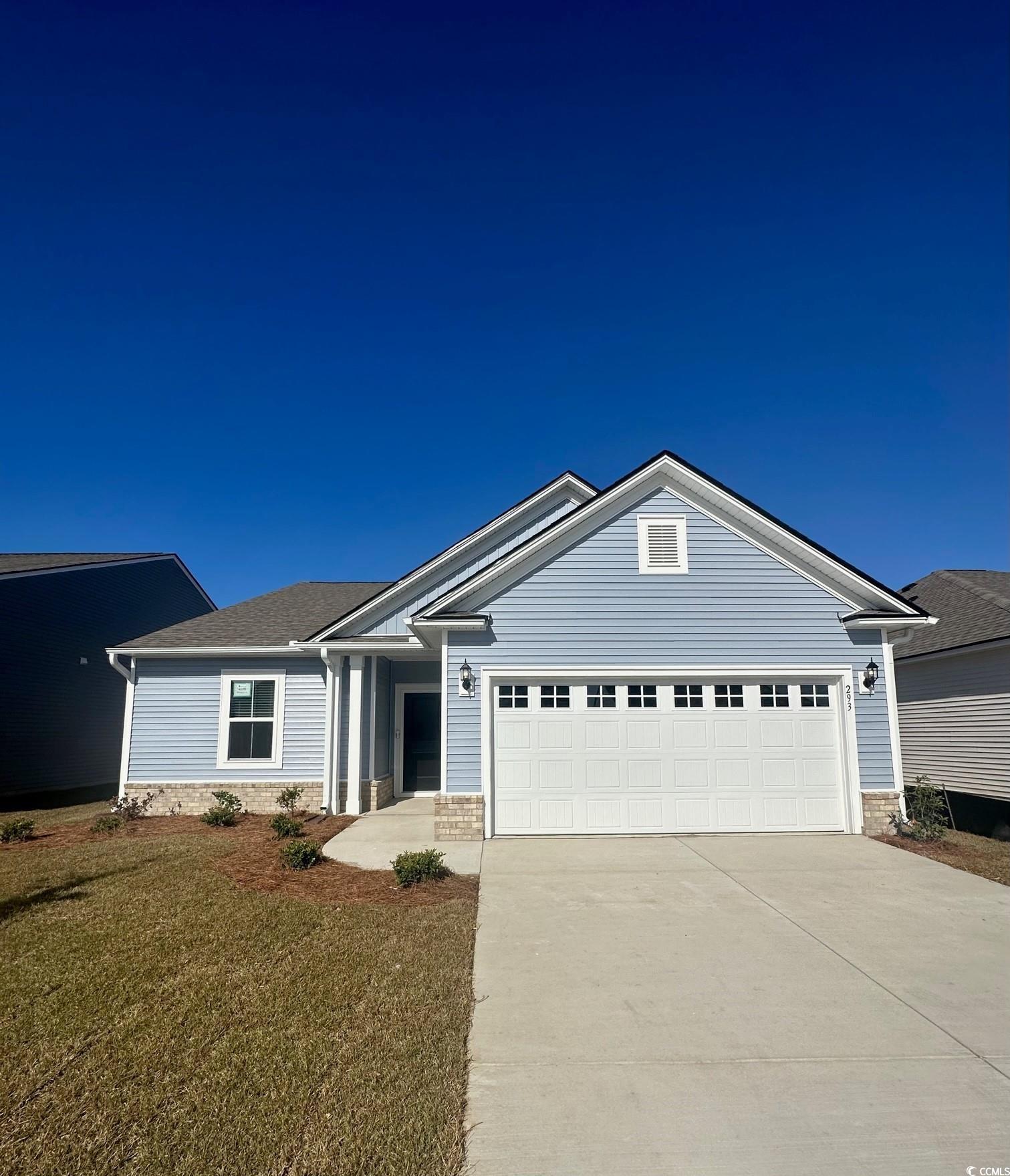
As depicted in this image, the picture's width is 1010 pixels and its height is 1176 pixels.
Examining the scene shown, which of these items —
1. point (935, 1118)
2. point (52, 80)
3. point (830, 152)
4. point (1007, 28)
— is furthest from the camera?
point (830, 152)

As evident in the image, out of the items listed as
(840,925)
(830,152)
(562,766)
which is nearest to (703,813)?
(562,766)

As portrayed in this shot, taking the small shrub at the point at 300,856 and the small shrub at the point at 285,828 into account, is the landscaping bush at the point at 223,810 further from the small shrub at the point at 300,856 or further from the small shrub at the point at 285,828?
the small shrub at the point at 300,856

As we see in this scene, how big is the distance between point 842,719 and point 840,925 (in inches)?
192

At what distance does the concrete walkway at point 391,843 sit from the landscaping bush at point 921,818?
6.46 m

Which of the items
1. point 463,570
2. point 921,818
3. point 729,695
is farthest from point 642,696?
point 463,570

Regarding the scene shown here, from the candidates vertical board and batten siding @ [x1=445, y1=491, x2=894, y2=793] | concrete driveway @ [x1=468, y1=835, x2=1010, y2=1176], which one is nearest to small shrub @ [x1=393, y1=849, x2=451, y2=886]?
concrete driveway @ [x1=468, y1=835, x2=1010, y2=1176]

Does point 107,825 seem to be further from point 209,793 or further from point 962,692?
point 962,692

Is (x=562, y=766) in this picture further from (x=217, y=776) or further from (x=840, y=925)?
(x=217, y=776)

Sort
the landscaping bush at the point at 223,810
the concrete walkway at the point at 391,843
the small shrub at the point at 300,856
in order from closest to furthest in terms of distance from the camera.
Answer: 1. the small shrub at the point at 300,856
2. the concrete walkway at the point at 391,843
3. the landscaping bush at the point at 223,810

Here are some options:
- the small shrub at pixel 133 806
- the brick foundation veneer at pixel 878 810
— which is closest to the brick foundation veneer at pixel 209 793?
the small shrub at pixel 133 806

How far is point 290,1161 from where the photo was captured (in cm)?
316

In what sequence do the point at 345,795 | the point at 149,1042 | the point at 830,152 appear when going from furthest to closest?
the point at 345,795 → the point at 830,152 → the point at 149,1042

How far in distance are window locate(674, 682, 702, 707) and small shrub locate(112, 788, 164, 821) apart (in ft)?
35.1

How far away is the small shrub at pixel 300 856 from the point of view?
8867 mm
